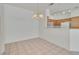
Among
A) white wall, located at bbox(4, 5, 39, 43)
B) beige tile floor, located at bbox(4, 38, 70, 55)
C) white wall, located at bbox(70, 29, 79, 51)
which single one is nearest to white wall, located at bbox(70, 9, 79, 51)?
white wall, located at bbox(70, 29, 79, 51)

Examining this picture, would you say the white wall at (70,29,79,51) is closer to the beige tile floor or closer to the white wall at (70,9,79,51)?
the white wall at (70,9,79,51)

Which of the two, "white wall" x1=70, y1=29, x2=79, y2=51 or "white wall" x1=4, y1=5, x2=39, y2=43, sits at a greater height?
"white wall" x1=4, y1=5, x2=39, y2=43

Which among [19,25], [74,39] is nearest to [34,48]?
[19,25]

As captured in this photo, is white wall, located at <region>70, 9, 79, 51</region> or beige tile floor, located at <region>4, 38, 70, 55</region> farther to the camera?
white wall, located at <region>70, 9, 79, 51</region>

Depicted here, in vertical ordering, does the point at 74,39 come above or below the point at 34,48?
above

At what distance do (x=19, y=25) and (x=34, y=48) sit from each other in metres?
1.08

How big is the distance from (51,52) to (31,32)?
43.5 inches

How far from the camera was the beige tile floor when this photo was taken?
442 centimetres

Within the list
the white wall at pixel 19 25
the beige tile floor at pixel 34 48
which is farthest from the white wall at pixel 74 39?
the white wall at pixel 19 25

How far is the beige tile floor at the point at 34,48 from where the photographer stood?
442 cm

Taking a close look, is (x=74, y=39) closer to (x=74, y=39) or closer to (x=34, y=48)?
(x=74, y=39)

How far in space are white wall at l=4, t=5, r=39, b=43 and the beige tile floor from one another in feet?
0.64

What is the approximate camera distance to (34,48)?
460cm

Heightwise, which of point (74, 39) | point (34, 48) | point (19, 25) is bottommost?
point (34, 48)
